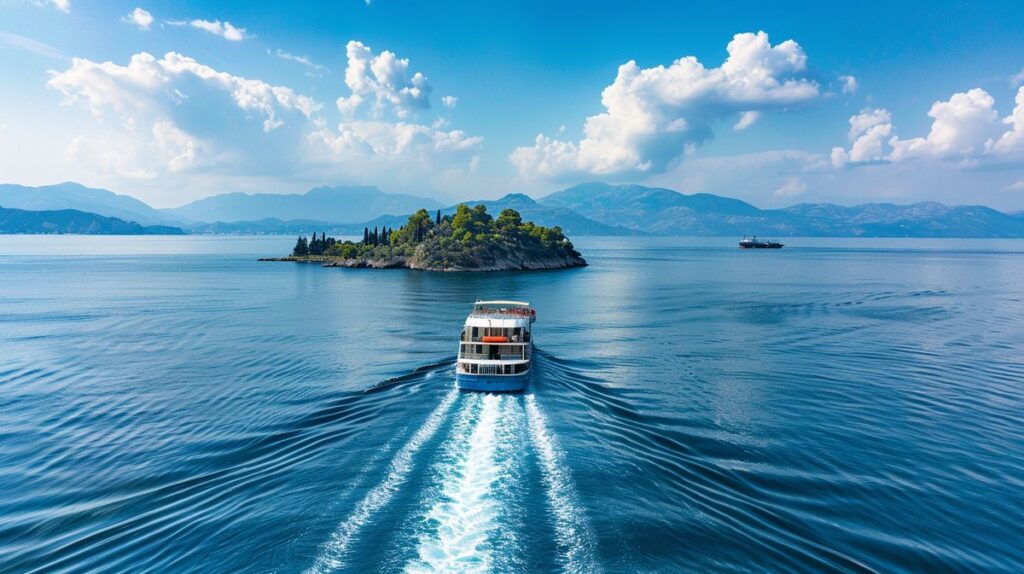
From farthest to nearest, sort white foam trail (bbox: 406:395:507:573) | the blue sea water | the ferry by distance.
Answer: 1. the ferry
2. the blue sea water
3. white foam trail (bbox: 406:395:507:573)

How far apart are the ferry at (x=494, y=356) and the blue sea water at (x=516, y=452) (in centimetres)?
138

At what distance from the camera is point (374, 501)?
75.7 ft

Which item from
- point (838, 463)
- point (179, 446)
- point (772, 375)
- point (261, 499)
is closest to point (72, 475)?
point (179, 446)

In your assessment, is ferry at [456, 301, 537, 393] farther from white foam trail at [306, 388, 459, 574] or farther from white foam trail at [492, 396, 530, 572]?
white foam trail at [306, 388, 459, 574]

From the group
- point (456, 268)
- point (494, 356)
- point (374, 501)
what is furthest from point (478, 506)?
point (456, 268)

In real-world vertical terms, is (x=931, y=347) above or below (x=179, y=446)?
above

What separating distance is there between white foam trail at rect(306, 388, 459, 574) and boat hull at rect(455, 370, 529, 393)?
6183 millimetres

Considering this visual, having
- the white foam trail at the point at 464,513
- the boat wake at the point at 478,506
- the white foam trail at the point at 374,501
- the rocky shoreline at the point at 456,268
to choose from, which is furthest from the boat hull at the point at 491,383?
the rocky shoreline at the point at 456,268

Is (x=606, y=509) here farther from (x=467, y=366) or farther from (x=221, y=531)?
(x=467, y=366)

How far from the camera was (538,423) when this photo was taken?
33.4 meters

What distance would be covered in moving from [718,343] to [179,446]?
5654 cm

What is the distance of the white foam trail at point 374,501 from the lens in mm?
18919

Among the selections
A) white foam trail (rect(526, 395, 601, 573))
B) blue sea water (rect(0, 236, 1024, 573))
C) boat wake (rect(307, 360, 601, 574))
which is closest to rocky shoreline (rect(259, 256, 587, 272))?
blue sea water (rect(0, 236, 1024, 573))

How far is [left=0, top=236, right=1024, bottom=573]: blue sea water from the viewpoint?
20.2 metres
